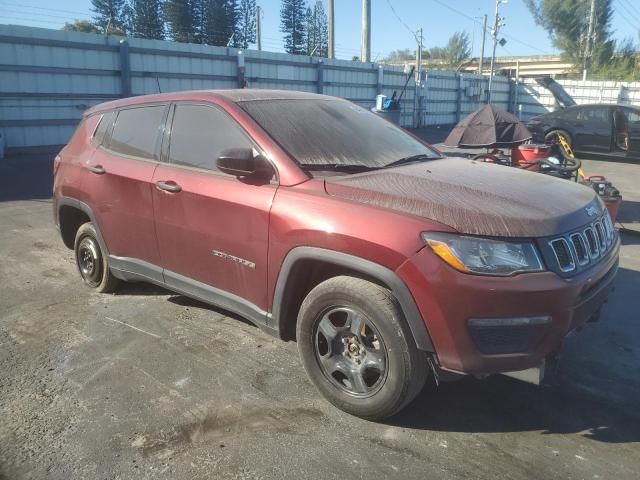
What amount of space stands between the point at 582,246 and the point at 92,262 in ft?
12.7

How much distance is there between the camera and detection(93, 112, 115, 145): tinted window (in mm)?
4561

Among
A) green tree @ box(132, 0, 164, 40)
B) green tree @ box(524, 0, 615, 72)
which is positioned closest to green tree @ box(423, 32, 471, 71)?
green tree @ box(524, 0, 615, 72)

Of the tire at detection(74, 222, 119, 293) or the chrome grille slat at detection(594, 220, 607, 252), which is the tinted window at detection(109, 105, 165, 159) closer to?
the tire at detection(74, 222, 119, 293)

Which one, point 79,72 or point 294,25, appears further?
point 294,25

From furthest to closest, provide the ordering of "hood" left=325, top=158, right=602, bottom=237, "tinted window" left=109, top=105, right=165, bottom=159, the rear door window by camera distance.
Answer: the rear door window, "tinted window" left=109, top=105, right=165, bottom=159, "hood" left=325, top=158, right=602, bottom=237

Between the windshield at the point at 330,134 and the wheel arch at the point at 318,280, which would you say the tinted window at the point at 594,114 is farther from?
the wheel arch at the point at 318,280

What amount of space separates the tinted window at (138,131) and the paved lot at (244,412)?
4.23 feet

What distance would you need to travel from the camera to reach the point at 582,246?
9.19 feet

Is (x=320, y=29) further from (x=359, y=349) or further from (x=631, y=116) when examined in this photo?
(x=359, y=349)

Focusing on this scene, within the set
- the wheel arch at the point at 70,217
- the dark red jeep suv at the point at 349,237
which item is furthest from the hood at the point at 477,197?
the wheel arch at the point at 70,217

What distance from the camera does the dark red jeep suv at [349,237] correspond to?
2.53 meters

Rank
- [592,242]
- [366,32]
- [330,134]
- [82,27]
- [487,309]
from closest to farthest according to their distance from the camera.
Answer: [487,309] → [592,242] → [330,134] → [366,32] → [82,27]

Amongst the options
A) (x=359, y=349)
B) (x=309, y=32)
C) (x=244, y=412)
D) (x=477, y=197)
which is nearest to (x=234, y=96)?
(x=477, y=197)

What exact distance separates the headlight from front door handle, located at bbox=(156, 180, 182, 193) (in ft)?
6.10
